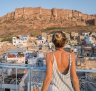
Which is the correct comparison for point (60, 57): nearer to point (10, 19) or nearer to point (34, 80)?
point (34, 80)

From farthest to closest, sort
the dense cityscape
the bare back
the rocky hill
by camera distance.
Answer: the rocky hill < the dense cityscape < the bare back

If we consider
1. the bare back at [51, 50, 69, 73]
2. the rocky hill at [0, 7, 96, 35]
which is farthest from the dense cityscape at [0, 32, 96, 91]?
the rocky hill at [0, 7, 96, 35]

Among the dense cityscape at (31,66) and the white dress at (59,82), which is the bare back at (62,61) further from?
the dense cityscape at (31,66)

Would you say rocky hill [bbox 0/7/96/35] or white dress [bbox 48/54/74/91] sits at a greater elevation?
rocky hill [bbox 0/7/96/35]

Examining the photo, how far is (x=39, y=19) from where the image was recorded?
8512 centimetres

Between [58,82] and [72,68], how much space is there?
166 mm

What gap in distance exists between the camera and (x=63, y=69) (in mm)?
2369

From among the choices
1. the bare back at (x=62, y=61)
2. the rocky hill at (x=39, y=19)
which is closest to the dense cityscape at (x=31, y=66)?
the bare back at (x=62, y=61)

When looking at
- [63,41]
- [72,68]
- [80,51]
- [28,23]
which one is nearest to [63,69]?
[72,68]

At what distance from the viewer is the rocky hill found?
252 feet

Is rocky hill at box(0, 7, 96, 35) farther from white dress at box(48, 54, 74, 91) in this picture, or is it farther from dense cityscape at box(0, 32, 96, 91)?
white dress at box(48, 54, 74, 91)

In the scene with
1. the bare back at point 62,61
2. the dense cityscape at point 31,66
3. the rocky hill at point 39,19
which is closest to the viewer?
the bare back at point 62,61

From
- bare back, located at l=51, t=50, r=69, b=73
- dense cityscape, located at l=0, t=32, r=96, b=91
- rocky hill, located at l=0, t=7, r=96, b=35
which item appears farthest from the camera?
rocky hill, located at l=0, t=7, r=96, b=35

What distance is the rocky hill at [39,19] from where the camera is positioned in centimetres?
7688
